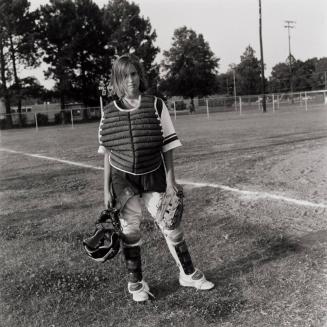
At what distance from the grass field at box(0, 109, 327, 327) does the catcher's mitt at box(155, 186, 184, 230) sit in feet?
1.69

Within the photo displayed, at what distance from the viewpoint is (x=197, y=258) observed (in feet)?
13.1

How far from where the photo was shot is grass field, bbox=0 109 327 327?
3.00m

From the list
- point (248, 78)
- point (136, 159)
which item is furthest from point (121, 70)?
point (248, 78)

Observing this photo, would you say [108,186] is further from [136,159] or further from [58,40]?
[58,40]

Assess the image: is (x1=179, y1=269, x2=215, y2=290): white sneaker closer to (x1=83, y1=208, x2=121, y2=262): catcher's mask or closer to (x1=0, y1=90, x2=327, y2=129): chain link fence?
(x1=83, y1=208, x2=121, y2=262): catcher's mask

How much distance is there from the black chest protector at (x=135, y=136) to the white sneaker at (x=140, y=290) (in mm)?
810

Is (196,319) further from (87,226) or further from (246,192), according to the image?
(246,192)

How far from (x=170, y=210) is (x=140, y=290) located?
61 cm

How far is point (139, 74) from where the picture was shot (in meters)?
3.31

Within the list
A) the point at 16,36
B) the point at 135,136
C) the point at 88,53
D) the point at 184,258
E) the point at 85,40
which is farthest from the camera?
the point at 88,53

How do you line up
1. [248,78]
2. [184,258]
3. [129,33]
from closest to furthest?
[184,258]
[129,33]
[248,78]

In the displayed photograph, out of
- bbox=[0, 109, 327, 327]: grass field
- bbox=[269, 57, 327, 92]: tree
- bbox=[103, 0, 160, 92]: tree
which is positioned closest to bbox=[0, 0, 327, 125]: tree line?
bbox=[103, 0, 160, 92]: tree

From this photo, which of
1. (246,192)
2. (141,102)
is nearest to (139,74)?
(141,102)

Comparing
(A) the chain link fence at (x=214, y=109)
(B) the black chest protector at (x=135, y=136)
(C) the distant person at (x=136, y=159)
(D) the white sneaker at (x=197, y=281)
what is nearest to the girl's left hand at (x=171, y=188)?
(C) the distant person at (x=136, y=159)
